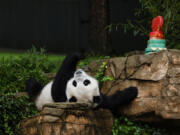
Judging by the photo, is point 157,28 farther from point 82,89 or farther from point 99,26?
point 99,26

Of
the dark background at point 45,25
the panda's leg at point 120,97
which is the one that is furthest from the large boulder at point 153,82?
the dark background at point 45,25

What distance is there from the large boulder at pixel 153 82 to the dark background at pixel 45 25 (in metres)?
5.99

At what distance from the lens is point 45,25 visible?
10.9m

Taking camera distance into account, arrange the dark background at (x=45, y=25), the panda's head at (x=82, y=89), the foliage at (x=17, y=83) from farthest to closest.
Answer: the dark background at (x=45, y=25), the foliage at (x=17, y=83), the panda's head at (x=82, y=89)

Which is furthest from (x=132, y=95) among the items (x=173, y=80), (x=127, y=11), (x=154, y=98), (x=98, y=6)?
(x=127, y=11)

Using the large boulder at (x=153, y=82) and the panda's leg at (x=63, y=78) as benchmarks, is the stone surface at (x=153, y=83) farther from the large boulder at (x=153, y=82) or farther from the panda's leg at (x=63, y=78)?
the panda's leg at (x=63, y=78)

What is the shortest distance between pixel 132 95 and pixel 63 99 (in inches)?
36.9

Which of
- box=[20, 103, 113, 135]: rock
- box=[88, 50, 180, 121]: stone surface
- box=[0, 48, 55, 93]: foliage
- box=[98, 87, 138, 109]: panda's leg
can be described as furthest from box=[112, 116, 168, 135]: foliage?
box=[0, 48, 55, 93]: foliage

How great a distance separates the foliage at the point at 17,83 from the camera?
4.52 metres

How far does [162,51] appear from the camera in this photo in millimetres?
4559

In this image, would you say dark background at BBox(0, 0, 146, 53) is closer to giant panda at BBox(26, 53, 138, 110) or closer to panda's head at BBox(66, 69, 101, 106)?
giant panda at BBox(26, 53, 138, 110)

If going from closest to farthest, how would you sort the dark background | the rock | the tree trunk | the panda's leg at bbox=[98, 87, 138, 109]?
the rock < the panda's leg at bbox=[98, 87, 138, 109] < the tree trunk < the dark background

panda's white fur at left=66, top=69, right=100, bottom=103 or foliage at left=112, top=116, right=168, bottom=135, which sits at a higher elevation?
panda's white fur at left=66, top=69, right=100, bottom=103

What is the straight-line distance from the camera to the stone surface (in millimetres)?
4191
